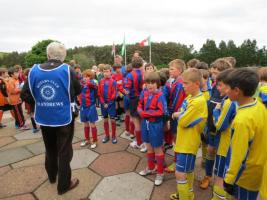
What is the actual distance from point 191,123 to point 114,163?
221cm

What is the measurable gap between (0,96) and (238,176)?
724cm

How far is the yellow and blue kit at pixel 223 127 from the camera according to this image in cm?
257

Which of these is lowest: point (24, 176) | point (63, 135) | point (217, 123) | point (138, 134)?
point (24, 176)

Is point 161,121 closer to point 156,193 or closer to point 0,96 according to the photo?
point 156,193

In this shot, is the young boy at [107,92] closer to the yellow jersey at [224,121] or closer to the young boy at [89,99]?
the young boy at [89,99]

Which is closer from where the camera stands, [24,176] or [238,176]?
[238,176]

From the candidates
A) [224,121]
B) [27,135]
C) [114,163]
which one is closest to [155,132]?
[224,121]

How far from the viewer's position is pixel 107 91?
16.9 feet

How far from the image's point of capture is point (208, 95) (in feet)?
12.1

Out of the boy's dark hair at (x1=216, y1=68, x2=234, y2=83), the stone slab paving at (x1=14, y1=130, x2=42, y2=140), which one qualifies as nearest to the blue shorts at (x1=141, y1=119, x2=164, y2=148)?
the boy's dark hair at (x1=216, y1=68, x2=234, y2=83)

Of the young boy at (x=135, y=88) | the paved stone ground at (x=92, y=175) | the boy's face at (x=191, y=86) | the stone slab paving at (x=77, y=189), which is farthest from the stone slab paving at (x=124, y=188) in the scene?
the boy's face at (x=191, y=86)

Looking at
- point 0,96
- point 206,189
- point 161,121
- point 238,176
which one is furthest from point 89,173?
point 0,96

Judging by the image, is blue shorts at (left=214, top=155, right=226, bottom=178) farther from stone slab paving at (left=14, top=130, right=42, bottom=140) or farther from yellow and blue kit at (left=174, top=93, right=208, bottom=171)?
stone slab paving at (left=14, top=130, right=42, bottom=140)

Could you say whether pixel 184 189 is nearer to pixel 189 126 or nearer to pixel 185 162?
pixel 185 162
